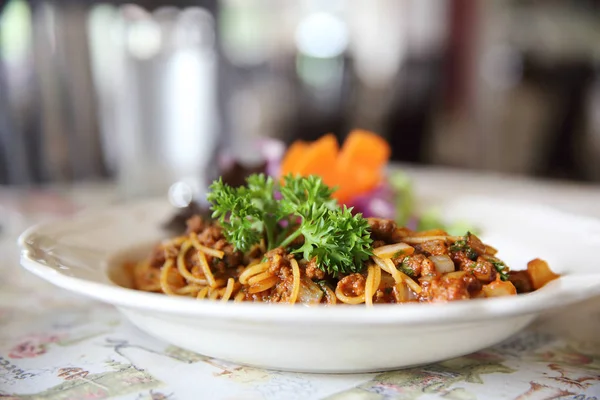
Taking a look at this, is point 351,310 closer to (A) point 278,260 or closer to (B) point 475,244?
(A) point 278,260

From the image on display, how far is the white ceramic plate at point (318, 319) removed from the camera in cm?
102

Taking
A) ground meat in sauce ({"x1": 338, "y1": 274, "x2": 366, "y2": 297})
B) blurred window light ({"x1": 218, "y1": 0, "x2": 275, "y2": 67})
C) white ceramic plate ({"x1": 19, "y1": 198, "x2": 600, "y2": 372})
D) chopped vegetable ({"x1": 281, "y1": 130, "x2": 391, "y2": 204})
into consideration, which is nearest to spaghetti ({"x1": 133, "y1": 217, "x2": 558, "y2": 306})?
ground meat in sauce ({"x1": 338, "y1": 274, "x2": 366, "y2": 297})

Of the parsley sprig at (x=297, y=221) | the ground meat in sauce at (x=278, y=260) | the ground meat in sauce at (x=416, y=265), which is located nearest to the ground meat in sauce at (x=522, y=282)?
the ground meat in sauce at (x=416, y=265)

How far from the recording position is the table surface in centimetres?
122

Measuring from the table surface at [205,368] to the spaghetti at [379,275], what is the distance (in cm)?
16

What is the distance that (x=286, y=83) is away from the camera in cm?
916

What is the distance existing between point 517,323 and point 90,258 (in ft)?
3.50

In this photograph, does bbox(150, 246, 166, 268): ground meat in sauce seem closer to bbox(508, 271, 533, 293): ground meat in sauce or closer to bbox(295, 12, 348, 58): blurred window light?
bbox(508, 271, 533, 293): ground meat in sauce

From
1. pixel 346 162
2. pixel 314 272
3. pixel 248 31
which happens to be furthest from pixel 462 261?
pixel 248 31

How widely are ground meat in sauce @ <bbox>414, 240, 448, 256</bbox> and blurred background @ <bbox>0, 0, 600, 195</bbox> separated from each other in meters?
1.43

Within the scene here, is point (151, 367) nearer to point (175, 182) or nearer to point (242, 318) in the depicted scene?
point (242, 318)

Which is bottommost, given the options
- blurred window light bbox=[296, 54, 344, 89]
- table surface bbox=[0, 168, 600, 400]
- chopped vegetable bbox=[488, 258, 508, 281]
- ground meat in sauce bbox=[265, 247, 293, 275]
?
table surface bbox=[0, 168, 600, 400]

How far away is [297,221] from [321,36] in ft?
27.6

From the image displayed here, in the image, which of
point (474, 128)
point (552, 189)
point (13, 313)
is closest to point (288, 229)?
point (13, 313)
